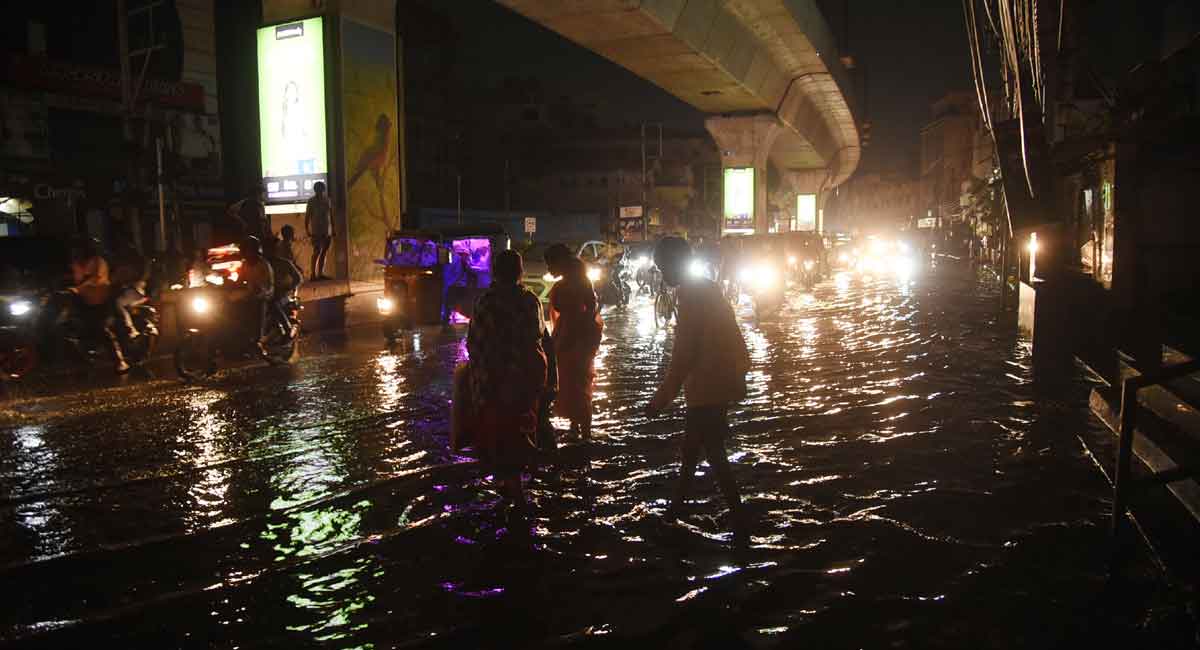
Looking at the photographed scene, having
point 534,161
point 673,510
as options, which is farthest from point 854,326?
point 534,161

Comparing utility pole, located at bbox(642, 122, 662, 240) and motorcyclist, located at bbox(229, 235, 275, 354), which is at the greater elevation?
utility pole, located at bbox(642, 122, 662, 240)

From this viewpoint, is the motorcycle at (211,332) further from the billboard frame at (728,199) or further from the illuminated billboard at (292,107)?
the billboard frame at (728,199)

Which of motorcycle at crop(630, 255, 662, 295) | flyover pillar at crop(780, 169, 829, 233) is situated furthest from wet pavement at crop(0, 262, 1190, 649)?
flyover pillar at crop(780, 169, 829, 233)

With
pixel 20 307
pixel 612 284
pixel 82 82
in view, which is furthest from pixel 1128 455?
pixel 82 82

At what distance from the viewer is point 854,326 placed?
1750 cm

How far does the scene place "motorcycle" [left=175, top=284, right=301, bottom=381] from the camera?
11180 mm

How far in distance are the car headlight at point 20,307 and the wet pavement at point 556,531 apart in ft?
4.42

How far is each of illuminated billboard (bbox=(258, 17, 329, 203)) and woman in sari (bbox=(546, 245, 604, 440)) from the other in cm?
1284

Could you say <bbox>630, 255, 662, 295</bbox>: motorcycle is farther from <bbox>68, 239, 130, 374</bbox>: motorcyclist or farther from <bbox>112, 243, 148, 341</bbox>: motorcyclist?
<bbox>68, 239, 130, 374</bbox>: motorcyclist

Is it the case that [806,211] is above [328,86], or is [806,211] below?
below

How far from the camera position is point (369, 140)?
1939 centimetres

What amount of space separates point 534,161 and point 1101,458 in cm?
6051

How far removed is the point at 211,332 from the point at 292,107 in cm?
940

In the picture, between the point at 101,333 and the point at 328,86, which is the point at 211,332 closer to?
the point at 101,333
